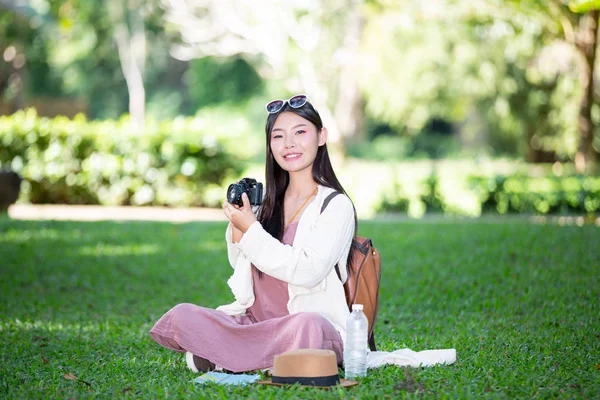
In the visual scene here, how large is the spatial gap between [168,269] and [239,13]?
55.2 ft

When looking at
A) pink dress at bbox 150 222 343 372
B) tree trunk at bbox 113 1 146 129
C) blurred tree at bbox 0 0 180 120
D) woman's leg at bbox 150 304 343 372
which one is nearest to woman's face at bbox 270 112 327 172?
pink dress at bbox 150 222 343 372

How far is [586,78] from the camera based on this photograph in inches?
642

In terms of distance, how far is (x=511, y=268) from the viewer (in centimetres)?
854

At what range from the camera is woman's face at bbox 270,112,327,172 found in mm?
4387

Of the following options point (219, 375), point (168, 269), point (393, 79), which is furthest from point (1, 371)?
point (393, 79)

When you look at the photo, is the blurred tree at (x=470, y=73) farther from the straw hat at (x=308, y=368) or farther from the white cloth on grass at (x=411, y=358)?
the straw hat at (x=308, y=368)

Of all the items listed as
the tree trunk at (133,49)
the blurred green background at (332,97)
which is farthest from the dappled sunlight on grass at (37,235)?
the tree trunk at (133,49)

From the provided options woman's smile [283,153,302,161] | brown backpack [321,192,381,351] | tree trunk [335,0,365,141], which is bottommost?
brown backpack [321,192,381,351]

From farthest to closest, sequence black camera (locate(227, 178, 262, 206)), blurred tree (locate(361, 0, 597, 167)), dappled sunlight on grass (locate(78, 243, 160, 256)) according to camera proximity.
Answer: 1. blurred tree (locate(361, 0, 597, 167))
2. dappled sunlight on grass (locate(78, 243, 160, 256))
3. black camera (locate(227, 178, 262, 206))

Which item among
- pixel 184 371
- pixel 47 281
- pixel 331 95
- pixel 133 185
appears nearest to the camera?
pixel 184 371

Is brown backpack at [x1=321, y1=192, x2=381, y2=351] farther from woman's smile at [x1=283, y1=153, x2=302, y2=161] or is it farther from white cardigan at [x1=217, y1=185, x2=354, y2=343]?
woman's smile at [x1=283, y1=153, x2=302, y2=161]

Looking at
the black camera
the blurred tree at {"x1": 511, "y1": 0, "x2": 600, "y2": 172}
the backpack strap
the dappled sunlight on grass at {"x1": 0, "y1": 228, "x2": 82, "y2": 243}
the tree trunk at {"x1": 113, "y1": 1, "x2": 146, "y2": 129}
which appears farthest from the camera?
the tree trunk at {"x1": 113, "y1": 1, "x2": 146, "y2": 129}

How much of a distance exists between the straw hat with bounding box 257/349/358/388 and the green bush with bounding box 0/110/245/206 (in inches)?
449

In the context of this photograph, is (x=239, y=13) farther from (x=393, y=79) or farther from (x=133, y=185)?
(x=133, y=185)
